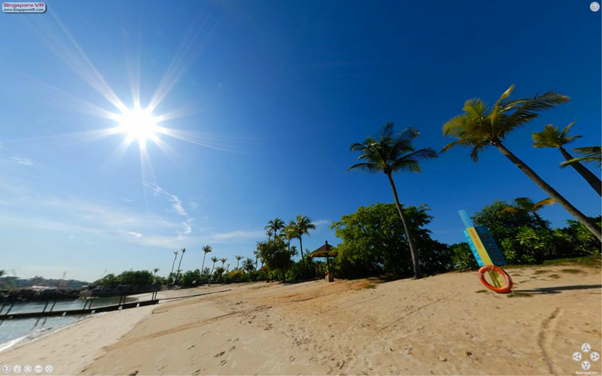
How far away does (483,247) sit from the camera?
7812 mm

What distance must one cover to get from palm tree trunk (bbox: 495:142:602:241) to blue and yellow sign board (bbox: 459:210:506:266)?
2766 millimetres

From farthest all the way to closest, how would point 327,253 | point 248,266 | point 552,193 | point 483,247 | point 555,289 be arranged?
point 248,266, point 327,253, point 483,247, point 552,193, point 555,289

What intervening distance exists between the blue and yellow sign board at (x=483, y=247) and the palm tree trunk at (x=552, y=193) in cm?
277

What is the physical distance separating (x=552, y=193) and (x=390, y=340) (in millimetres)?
9380

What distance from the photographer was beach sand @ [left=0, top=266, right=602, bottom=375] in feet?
11.7

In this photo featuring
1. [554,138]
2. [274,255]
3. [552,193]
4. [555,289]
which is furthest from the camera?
[274,255]

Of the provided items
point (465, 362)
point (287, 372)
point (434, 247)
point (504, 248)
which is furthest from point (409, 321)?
point (434, 247)

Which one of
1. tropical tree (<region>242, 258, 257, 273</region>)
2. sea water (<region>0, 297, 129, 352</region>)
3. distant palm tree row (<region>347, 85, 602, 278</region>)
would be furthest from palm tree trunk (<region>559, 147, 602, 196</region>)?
tropical tree (<region>242, 258, 257, 273</region>)

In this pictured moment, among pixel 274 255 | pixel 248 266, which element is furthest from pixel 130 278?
pixel 274 255

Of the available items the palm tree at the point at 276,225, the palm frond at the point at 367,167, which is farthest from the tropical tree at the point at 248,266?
the palm frond at the point at 367,167

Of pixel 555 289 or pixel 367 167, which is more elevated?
pixel 367 167

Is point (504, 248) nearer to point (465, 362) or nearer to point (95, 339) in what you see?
point (465, 362)

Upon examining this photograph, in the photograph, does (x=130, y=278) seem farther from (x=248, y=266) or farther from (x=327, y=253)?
(x=327, y=253)

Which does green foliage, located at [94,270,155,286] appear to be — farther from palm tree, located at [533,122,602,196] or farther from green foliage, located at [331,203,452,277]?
palm tree, located at [533,122,602,196]
